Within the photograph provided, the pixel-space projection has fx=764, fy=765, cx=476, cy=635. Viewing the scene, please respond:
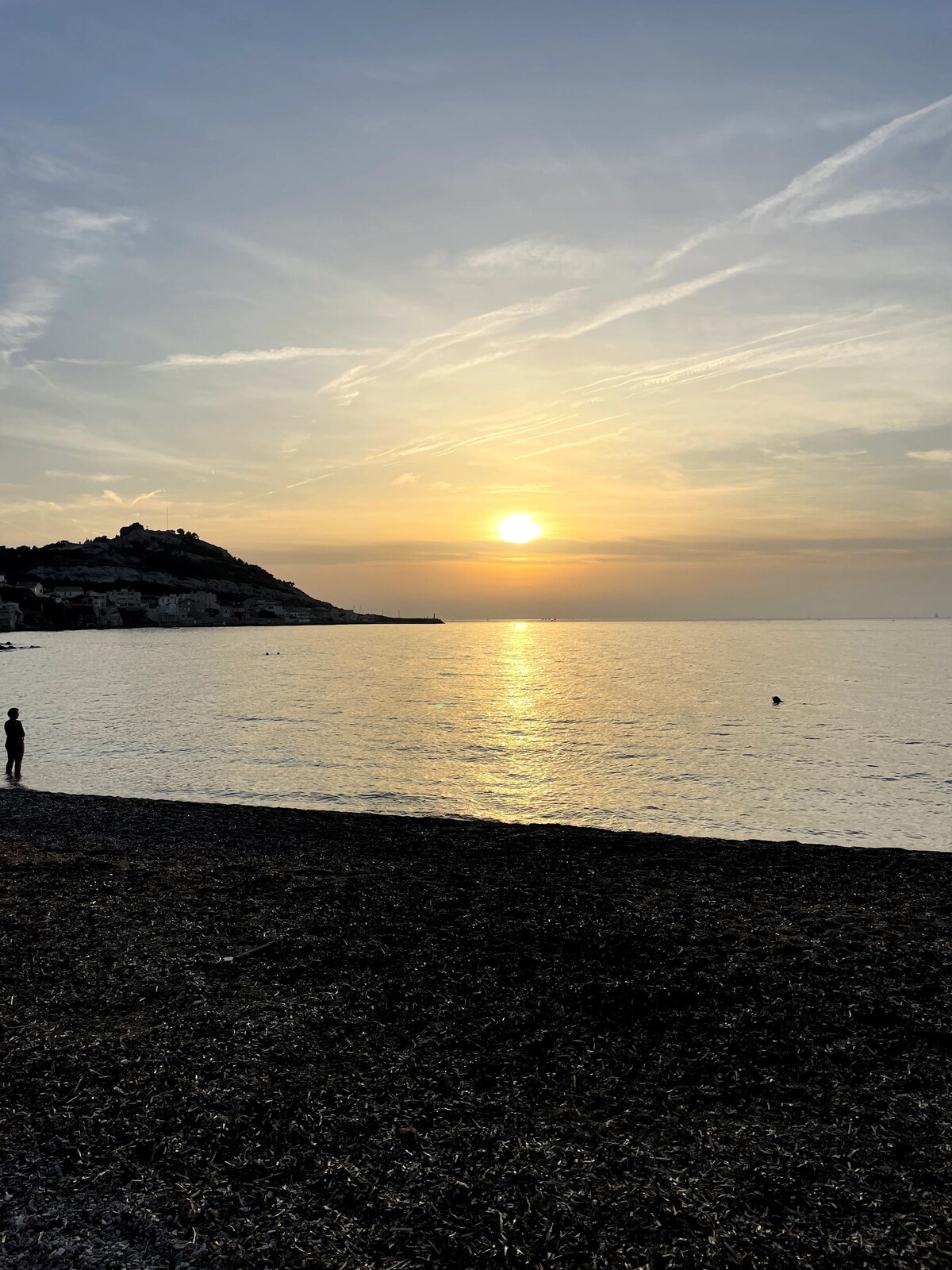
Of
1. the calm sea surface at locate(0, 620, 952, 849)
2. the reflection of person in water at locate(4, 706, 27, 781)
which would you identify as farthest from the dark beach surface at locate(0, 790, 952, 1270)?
the reflection of person in water at locate(4, 706, 27, 781)

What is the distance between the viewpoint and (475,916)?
13.2 m

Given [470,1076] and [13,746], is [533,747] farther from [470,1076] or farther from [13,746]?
[470,1076]

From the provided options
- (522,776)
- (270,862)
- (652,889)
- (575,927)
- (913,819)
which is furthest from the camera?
(522,776)

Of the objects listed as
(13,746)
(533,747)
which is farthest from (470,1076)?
(533,747)

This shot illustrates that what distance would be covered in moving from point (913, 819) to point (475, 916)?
62.9 ft

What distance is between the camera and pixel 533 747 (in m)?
42.9

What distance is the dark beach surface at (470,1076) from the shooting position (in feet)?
19.4

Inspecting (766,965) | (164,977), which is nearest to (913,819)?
(766,965)

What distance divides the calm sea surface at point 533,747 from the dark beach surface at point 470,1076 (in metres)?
12.2

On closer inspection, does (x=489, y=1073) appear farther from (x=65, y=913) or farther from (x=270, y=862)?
(x=270, y=862)

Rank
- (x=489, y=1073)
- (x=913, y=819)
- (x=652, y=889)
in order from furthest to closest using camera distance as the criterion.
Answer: (x=913, y=819) → (x=652, y=889) → (x=489, y=1073)

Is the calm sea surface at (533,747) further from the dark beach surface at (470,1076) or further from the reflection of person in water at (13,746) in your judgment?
the dark beach surface at (470,1076)

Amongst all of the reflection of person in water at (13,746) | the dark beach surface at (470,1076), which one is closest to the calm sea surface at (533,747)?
the reflection of person in water at (13,746)

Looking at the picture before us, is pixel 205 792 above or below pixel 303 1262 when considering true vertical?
below
